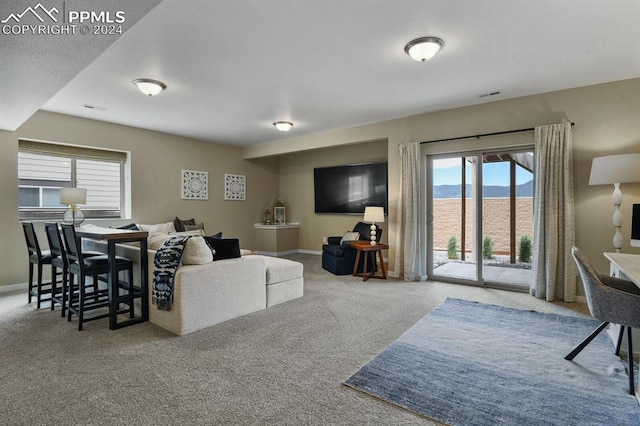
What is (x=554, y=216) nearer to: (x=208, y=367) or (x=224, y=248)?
(x=224, y=248)

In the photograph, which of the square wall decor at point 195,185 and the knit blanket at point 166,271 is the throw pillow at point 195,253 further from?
the square wall decor at point 195,185

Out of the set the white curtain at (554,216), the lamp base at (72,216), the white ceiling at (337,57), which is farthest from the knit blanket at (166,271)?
the white curtain at (554,216)

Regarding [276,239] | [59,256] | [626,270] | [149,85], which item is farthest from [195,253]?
[276,239]

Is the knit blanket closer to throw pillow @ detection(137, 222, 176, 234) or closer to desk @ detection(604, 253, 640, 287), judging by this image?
throw pillow @ detection(137, 222, 176, 234)

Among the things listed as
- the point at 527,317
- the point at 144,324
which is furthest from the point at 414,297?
the point at 144,324

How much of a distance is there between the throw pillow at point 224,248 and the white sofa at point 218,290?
9cm

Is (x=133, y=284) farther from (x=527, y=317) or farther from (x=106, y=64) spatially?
(x=527, y=317)

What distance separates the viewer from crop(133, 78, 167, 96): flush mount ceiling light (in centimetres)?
354

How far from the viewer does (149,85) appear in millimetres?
3570

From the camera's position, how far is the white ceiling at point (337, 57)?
2.35m

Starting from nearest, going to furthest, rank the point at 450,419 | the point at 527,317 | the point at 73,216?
1. the point at 450,419
2. the point at 527,317
3. the point at 73,216

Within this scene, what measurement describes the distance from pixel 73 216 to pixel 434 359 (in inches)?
159

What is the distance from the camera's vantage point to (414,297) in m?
4.12

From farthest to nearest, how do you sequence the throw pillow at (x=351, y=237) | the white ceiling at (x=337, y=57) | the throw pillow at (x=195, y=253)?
the throw pillow at (x=351, y=237), the throw pillow at (x=195, y=253), the white ceiling at (x=337, y=57)
